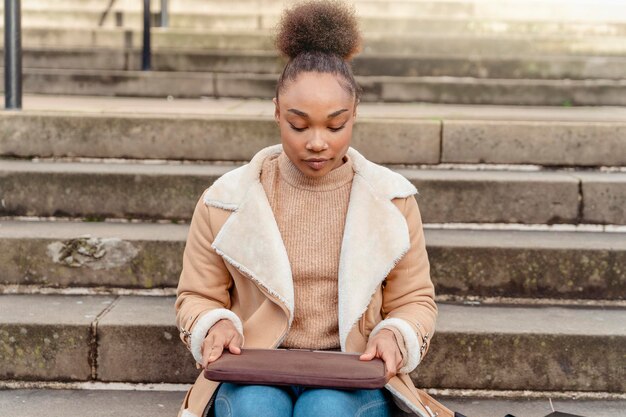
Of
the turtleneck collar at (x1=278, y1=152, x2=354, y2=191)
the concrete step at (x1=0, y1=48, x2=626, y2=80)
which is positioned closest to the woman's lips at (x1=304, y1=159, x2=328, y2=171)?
the turtleneck collar at (x1=278, y1=152, x2=354, y2=191)

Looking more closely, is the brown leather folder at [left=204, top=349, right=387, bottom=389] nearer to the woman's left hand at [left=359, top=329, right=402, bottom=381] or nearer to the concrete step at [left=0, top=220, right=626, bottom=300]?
the woman's left hand at [left=359, top=329, right=402, bottom=381]

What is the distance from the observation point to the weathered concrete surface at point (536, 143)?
156 inches

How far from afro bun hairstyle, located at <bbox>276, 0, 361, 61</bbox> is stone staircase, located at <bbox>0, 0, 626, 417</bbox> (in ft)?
3.74

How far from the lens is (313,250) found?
Result: 2336mm

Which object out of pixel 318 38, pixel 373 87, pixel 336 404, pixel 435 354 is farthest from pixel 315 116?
pixel 373 87

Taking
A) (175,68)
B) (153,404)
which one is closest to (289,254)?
(153,404)

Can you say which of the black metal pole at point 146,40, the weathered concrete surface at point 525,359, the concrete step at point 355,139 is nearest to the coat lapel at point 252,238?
the weathered concrete surface at point 525,359

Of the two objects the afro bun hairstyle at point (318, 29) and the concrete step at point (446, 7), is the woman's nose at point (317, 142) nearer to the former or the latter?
the afro bun hairstyle at point (318, 29)

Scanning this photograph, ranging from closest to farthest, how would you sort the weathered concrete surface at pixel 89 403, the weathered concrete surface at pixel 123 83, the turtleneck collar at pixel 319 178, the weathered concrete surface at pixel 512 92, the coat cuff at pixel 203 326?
the coat cuff at pixel 203 326 < the turtleneck collar at pixel 319 178 < the weathered concrete surface at pixel 89 403 < the weathered concrete surface at pixel 512 92 < the weathered concrete surface at pixel 123 83

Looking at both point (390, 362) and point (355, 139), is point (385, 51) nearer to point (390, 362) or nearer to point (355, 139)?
point (355, 139)

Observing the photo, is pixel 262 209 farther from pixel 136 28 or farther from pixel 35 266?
pixel 136 28

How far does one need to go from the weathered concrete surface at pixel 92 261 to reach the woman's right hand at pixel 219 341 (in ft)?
3.81

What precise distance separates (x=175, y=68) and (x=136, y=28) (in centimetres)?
122

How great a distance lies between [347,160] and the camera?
2.42 m
